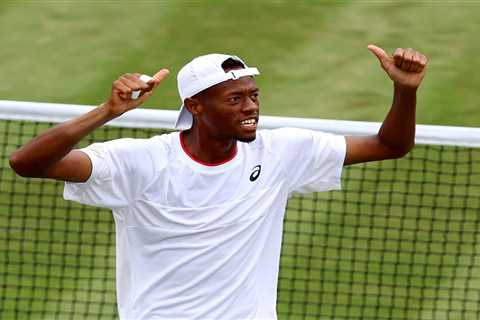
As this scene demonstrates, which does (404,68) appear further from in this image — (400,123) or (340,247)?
(340,247)

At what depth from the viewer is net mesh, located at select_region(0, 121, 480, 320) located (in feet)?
35.8

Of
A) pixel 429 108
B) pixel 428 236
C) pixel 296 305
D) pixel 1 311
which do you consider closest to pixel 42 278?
pixel 1 311

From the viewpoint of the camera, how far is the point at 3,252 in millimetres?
11664

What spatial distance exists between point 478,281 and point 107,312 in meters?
3.25

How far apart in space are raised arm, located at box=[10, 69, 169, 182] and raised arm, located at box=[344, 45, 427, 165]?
1307 millimetres

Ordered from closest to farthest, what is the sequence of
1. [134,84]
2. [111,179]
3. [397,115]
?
[134,84]
[111,179]
[397,115]

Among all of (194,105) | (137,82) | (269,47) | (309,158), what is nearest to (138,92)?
(137,82)

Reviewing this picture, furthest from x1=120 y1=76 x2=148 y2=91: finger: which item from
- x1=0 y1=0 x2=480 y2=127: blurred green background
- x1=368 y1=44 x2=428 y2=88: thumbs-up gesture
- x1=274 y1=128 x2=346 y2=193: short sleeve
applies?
x1=0 y1=0 x2=480 y2=127: blurred green background

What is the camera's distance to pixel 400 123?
23.1ft

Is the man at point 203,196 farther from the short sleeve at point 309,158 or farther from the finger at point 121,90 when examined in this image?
the finger at point 121,90

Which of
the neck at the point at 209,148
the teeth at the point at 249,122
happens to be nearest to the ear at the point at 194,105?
the neck at the point at 209,148

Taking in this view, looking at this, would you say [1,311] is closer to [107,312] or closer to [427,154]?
[107,312]

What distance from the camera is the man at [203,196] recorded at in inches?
264

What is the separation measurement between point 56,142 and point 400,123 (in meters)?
1.95
